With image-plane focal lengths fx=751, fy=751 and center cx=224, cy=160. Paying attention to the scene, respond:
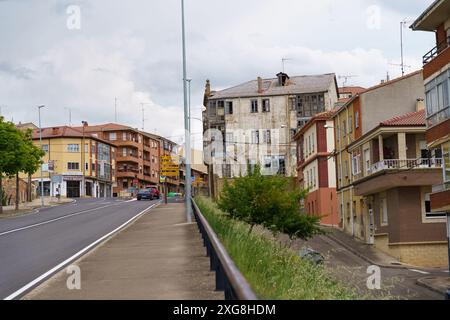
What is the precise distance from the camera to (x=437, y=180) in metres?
40.9

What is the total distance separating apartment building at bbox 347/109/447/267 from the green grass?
94.2ft

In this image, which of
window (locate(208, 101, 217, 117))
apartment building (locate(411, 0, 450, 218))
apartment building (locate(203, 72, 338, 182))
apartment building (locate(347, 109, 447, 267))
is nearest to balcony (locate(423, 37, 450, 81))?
apartment building (locate(411, 0, 450, 218))

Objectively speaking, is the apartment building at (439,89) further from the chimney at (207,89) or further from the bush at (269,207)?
the chimney at (207,89)

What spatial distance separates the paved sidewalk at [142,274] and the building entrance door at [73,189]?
322 feet

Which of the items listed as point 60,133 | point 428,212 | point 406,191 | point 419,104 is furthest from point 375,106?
point 60,133

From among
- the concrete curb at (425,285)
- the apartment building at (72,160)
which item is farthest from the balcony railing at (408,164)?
the apartment building at (72,160)

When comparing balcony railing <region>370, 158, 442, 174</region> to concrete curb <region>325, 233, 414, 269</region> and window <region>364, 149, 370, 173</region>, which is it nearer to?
window <region>364, 149, 370, 173</region>

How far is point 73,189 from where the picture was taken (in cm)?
11850

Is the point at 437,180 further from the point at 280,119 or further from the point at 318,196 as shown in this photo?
the point at 280,119

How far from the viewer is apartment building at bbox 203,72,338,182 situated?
3263 inches

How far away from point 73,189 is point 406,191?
275 feet

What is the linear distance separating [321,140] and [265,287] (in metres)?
53.6

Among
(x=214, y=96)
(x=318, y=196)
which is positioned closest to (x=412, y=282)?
(x=318, y=196)

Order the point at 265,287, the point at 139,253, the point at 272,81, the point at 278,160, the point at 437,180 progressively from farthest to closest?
the point at 272,81
the point at 278,160
the point at 437,180
the point at 139,253
the point at 265,287
